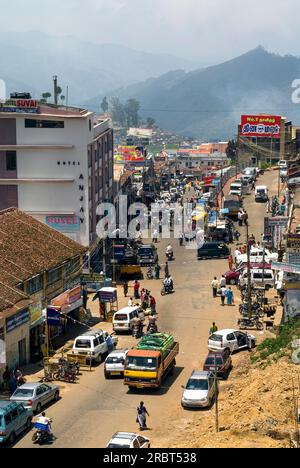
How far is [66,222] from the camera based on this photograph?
216 feet

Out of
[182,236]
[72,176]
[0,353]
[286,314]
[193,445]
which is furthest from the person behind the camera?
[182,236]

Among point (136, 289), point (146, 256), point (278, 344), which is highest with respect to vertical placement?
point (146, 256)

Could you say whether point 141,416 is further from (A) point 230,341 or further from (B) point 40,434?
(A) point 230,341

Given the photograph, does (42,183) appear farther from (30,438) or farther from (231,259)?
(30,438)

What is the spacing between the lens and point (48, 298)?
146 ft

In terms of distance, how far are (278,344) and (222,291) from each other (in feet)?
41.7

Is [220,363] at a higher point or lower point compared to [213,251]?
lower

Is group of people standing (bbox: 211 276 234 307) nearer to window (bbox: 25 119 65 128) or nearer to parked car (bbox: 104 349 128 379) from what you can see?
parked car (bbox: 104 349 128 379)

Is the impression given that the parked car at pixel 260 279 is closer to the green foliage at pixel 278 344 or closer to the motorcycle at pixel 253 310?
the motorcycle at pixel 253 310

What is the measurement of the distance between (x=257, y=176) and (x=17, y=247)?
5909 centimetres

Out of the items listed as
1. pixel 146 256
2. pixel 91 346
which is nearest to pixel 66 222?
pixel 146 256

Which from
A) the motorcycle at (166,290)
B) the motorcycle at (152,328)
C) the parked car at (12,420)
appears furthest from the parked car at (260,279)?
the parked car at (12,420)

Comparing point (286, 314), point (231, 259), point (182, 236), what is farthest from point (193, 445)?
point (182, 236)

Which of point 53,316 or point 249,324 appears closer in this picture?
point 53,316
